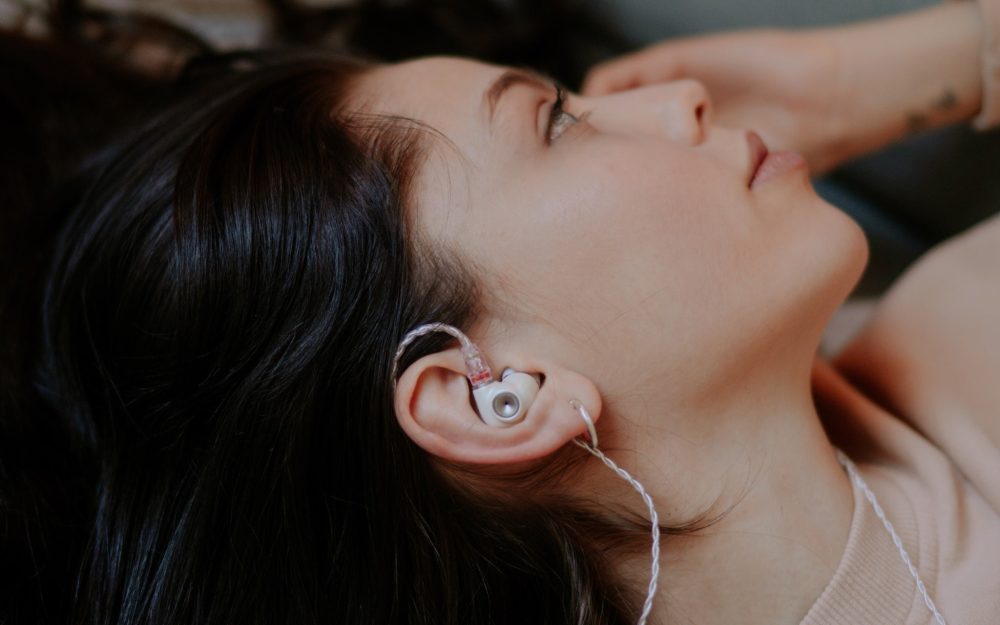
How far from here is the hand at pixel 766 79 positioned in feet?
3.80

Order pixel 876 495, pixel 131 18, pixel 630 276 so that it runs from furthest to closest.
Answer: pixel 131 18, pixel 876 495, pixel 630 276

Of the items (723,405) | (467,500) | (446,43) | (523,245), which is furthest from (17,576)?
(446,43)

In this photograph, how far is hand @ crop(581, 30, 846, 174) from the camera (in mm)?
1157

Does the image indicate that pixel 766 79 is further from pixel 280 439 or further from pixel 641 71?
pixel 280 439

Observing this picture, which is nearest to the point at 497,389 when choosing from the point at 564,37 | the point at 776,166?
the point at 776,166

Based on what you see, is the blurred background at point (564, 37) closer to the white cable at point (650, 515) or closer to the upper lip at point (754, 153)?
the upper lip at point (754, 153)

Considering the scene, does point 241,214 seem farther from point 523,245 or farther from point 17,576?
point 17,576

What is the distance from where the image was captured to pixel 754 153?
2.96ft

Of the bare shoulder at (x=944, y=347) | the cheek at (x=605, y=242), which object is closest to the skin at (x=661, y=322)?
the cheek at (x=605, y=242)

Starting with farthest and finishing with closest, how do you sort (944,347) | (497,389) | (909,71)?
1. (909,71)
2. (944,347)
3. (497,389)

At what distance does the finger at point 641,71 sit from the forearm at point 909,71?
22 centimetres

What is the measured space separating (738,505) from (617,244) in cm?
28

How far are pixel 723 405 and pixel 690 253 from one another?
0.15 m

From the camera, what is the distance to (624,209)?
0.80 meters
